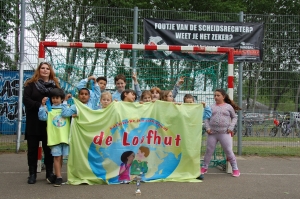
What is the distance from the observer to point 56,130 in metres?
5.57

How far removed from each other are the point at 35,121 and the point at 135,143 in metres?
1.71

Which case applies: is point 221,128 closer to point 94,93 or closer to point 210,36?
point 94,93

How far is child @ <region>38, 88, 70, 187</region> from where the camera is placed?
551cm

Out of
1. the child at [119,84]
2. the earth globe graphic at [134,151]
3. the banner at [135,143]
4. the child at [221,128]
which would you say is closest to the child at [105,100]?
the banner at [135,143]

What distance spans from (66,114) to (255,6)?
21.2 meters

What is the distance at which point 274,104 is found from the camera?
30.1 ft

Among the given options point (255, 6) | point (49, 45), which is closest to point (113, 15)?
point (49, 45)

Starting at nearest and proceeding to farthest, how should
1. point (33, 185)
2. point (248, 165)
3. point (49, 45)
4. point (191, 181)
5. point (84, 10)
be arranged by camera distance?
point (33, 185)
point (191, 181)
point (49, 45)
point (248, 165)
point (84, 10)

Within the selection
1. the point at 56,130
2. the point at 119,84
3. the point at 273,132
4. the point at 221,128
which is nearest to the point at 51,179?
the point at 56,130

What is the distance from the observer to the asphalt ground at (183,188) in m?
5.04

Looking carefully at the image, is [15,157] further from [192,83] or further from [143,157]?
[192,83]

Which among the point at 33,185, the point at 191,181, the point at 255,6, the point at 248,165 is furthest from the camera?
the point at 255,6

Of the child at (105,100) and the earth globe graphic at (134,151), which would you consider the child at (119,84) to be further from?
the earth globe graphic at (134,151)

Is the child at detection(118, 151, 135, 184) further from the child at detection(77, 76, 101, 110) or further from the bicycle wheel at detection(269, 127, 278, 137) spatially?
the bicycle wheel at detection(269, 127, 278, 137)
